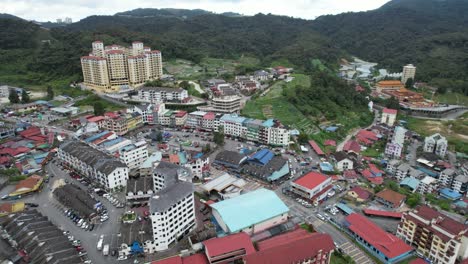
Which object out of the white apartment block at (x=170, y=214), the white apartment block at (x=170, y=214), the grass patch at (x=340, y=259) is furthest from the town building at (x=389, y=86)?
the white apartment block at (x=170, y=214)

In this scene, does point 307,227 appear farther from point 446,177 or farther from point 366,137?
point 366,137

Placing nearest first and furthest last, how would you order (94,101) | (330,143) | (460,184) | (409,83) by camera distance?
(460,184) < (330,143) < (94,101) < (409,83)

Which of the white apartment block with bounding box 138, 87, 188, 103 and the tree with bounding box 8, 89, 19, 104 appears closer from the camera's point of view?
the tree with bounding box 8, 89, 19, 104

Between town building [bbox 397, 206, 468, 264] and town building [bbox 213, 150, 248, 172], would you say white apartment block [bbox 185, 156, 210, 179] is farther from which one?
town building [bbox 397, 206, 468, 264]

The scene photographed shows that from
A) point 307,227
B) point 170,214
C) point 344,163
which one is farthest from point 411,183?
point 170,214

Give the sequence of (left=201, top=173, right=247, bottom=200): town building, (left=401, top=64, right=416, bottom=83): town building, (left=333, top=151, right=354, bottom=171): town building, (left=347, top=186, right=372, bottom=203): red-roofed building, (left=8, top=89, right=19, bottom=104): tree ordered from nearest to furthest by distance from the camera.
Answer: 1. (left=201, top=173, right=247, bottom=200): town building
2. (left=347, top=186, right=372, bottom=203): red-roofed building
3. (left=333, top=151, right=354, bottom=171): town building
4. (left=8, top=89, right=19, bottom=104): tree
5. (left=401, top=64, right=416, bottom=83): town building

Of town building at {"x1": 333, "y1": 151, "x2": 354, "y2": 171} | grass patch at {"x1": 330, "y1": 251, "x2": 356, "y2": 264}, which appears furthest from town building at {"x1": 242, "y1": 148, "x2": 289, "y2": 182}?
grass patch at {"x1": 330, "y1": 251, "x2": 356, "y2": 264}

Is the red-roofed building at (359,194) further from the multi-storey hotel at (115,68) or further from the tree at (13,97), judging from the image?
the tree at (13,97)
